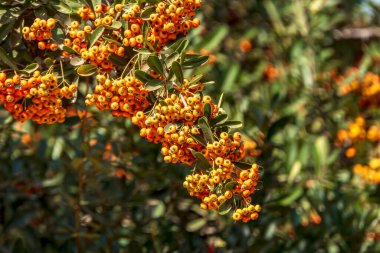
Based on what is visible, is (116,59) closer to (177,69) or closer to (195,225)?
(177,69)

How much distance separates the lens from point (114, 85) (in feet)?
5.88

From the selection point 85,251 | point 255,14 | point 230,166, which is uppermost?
point 230,166

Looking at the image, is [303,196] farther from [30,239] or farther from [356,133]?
[30,239]

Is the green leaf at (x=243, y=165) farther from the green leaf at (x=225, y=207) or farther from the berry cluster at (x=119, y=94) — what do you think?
the berry cluster at (x=119, y=94)

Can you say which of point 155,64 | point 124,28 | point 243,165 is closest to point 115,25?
point 124,28

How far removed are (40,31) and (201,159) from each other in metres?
0.55

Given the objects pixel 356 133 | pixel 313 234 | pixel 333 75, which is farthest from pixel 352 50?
pixel 313 234

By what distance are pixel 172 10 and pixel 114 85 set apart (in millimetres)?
241

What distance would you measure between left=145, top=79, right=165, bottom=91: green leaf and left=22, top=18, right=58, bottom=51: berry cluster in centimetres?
30

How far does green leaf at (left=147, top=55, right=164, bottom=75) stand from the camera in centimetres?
Answer: 183

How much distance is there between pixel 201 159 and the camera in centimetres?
178

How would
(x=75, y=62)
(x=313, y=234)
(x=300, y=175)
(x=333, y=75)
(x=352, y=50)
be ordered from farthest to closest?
(x=352, y=50) < (x=333, y=75) < (x=300, y=175) < (x=313, y=234) < (x=75, y=62)

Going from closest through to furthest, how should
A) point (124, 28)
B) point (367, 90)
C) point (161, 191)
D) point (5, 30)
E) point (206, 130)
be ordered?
point (206, 130), point (124, 28), point (5, 30), point (161, 191), point (367, 90)

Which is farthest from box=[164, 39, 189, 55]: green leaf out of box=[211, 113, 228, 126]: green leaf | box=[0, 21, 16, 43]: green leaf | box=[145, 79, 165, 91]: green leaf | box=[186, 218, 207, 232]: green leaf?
box=[186, 218, 207, 232]: green leaf
